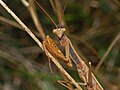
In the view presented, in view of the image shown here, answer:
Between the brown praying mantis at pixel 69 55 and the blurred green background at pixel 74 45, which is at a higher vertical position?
the brown praying mantis at pixel 69 55

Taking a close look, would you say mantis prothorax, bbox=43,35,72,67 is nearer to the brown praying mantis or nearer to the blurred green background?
the brown praying mantis

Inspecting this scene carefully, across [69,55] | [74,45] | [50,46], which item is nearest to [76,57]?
[69,55]

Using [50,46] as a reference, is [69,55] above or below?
below

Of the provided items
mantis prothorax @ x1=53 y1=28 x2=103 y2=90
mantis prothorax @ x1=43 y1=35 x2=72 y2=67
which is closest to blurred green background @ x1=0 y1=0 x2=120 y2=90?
mantis prothorax @ x1=53 y1=28 x2=103 y2=90

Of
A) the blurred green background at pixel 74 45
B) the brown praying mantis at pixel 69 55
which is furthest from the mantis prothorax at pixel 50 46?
the blurred green background at pixel 74 45

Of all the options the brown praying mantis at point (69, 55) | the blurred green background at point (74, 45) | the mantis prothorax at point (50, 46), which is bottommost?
the blurred green background at point (74, 45)

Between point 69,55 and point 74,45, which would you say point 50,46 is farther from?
point 74,45

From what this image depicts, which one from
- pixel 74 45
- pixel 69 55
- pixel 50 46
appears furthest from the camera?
pixel 74 45

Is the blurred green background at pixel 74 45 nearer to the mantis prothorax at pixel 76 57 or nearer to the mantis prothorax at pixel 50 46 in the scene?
the mantis prothorax at pixel 76 57
